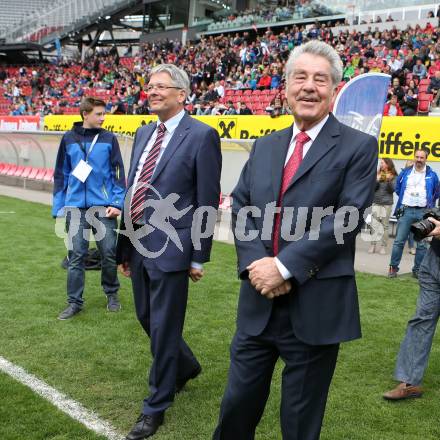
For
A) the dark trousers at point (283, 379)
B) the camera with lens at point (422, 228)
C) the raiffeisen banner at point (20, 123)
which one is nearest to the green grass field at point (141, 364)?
the dark trousers at point (283, 379)

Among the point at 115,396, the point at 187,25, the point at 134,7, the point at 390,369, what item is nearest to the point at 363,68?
the point at 390,369

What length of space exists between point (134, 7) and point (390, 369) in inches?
1845

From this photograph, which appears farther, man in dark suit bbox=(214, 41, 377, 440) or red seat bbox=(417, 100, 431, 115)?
red seat bbox=(417, 100, 431, 115)

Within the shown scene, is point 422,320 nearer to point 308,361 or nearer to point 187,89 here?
point 308,361

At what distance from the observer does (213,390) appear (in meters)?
3.92

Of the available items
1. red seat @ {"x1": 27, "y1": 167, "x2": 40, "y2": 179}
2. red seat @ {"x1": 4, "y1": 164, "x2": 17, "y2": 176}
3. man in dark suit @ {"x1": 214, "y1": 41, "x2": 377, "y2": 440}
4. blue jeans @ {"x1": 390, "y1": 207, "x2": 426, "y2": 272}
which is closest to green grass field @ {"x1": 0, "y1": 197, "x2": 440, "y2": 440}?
blue jeans @ {"x1": 390, "y1": 207, "x2": 426, "y2": 272}

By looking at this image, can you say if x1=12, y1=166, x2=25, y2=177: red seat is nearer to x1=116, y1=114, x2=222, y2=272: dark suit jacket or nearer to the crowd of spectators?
the crowd of spectators

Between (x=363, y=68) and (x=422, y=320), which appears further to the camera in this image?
(x=363, y=68)

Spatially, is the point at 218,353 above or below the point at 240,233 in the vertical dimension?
below

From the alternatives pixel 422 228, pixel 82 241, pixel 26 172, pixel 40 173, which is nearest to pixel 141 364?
pixel 82 241

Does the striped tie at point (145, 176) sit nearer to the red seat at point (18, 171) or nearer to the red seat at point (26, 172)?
the red seat at point (26, 172)

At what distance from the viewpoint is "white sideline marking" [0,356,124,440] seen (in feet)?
10.9

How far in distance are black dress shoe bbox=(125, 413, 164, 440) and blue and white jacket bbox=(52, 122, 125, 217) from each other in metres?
2.46

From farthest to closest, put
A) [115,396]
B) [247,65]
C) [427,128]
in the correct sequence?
1. [247,65]
2. [427,128]
3. [115,396]
